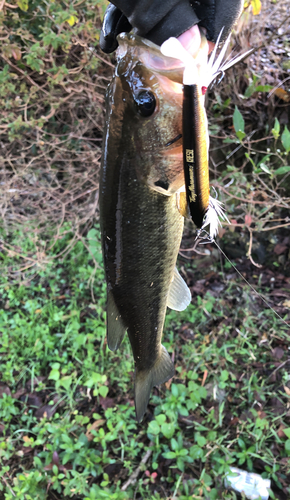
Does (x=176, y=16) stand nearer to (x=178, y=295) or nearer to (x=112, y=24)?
(x=112, y=24)

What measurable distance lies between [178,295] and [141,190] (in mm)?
591

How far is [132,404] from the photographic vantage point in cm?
262

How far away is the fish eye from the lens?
768mm

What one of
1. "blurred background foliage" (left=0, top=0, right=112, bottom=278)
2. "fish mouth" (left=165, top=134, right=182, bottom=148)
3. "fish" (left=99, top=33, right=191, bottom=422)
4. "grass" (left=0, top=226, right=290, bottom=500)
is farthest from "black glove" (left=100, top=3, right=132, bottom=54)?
"grass" (left=0, top=226, right=290, bottom=500)

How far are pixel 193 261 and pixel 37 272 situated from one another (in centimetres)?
177

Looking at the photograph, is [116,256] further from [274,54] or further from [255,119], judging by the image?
[274,54]

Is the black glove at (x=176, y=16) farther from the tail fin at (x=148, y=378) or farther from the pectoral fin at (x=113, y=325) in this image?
the tail fin at (x=148, y=378)

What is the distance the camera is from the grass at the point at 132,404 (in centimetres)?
223

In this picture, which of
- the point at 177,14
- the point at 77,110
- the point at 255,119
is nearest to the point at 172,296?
the point at 177,14

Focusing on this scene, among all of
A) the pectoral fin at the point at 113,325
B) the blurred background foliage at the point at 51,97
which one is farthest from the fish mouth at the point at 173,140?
the blurred background foliage at the point at 51,97

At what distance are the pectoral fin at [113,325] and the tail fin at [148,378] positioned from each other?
12.7 inches

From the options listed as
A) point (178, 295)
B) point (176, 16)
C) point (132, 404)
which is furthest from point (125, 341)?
point (176, 16)

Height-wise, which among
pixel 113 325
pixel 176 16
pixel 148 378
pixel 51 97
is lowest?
pixel 148 378

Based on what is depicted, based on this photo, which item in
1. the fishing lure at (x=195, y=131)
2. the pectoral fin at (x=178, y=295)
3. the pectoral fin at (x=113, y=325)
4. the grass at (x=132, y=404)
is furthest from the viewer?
the grass at (x=132, y=404)
